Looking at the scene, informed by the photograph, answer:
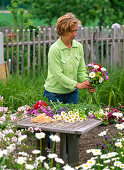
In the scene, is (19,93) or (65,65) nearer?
(65,65)

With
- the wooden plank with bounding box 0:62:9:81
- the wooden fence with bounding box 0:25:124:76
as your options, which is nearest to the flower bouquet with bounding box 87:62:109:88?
the wooden plank with bounding box 0:62:9:81

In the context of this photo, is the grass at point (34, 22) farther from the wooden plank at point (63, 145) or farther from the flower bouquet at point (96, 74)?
the wooden plank at point (63, 145)

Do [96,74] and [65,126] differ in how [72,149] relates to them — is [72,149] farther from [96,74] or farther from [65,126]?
[96,74]

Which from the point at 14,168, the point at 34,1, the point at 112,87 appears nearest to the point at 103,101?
the point at 112,87

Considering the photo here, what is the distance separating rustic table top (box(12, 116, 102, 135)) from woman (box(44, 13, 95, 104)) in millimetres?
530

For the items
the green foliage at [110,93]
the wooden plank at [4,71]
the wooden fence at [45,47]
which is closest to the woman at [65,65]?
the green foliage at [110,93]

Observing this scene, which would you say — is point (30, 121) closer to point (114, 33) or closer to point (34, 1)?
point (114, 33)

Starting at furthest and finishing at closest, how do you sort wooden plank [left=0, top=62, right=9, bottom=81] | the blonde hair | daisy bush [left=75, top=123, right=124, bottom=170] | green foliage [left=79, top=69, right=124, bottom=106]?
wooden plank [left=0, top=62, right=9, bottom=81]
green foliage [left=79, top=69, right=124, bottom=106]
the blonde hair
daisy bush [left=75, top=123, right=124, bottom=170]

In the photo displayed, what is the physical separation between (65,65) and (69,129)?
0.88m

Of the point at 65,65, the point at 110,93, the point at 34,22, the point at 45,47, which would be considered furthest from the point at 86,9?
the point at 34,22

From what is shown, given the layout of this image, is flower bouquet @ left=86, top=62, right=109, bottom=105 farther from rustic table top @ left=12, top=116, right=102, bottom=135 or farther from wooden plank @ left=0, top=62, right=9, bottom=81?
wooden plank @ left=0, top=62, right=9, bottom=81

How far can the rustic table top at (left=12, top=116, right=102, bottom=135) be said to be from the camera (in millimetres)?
3446

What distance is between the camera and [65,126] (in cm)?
355

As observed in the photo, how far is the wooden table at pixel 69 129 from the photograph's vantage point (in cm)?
346
